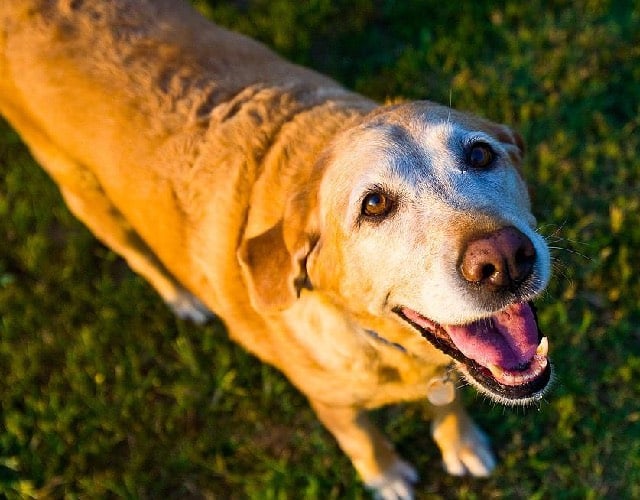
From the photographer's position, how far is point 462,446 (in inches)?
136

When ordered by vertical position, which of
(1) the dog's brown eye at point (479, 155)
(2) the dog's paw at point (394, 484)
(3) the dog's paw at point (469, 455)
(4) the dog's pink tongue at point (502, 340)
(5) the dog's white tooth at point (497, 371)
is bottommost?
(2) the dog's paw at point (394, 484)

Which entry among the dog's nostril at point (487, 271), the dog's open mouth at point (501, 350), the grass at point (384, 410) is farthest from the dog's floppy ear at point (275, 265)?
the grass at point (384, 410)

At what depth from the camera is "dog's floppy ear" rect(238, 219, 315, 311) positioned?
2.55 m

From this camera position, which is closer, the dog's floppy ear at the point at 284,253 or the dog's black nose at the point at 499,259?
the dog's black nose at the point at 499,259

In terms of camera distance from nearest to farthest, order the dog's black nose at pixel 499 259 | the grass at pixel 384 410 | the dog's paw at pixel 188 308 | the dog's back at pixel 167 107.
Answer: the dog's black nose at pixel 499 259 < the dog's back at pixel 167 107 < the grass at pixel 384 410 < the dog's paw at pixel 188 308

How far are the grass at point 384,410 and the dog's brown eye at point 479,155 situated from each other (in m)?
1.06

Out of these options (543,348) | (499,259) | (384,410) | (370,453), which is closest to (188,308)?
(384,410)

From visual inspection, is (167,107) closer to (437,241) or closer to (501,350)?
(437,241)

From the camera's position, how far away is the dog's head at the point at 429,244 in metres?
2.20

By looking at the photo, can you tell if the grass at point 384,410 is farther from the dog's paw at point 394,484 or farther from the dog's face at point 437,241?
the dog's face at point 437,241

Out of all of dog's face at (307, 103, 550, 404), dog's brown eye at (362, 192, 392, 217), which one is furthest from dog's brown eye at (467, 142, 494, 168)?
dog's brown eye at (362, 192, 392, 217)

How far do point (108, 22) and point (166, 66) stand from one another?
0.39 metres

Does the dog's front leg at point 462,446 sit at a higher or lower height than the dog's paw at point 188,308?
higher

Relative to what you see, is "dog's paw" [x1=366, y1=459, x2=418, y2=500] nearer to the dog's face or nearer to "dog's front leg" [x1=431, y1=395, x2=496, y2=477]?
"dog's front leg" [x1=431, y1=395, x2=496, y2=477]
